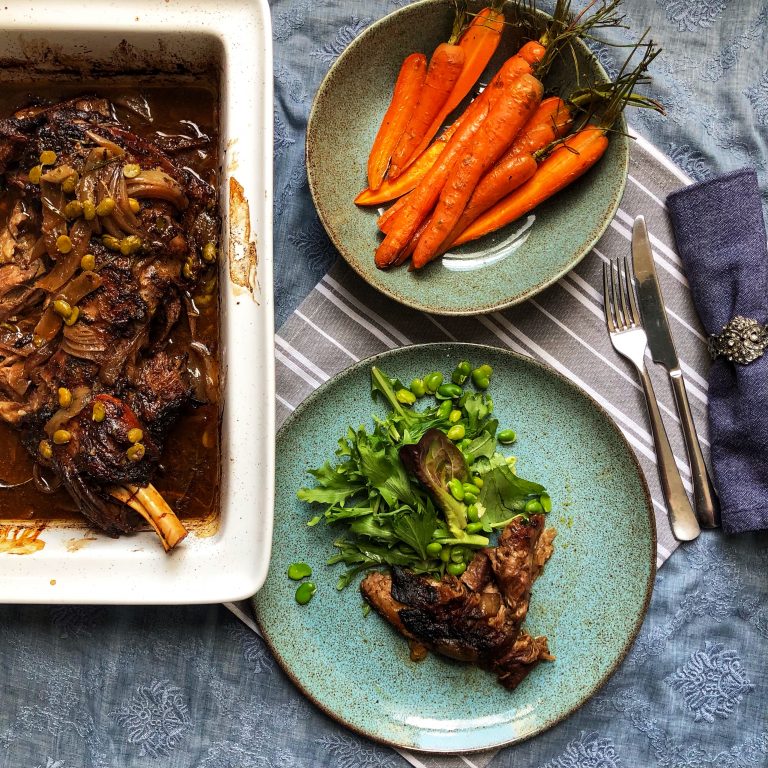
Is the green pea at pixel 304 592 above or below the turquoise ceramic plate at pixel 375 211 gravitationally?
below

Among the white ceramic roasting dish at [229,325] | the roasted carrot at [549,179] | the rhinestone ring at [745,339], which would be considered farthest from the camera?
the rhinestone ring at [745,339]

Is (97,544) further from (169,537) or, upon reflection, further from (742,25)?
(742,25)

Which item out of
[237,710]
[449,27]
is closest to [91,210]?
[449,27]

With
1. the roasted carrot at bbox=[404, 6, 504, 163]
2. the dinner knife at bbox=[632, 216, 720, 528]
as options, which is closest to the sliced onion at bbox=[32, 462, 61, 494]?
the roasted carrot at bbox=[404, 6, 504, 163]

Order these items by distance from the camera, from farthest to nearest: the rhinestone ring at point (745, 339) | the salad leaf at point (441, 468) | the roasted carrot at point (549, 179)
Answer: the rhinestone ring at point (745, 339), the roasted carrot at point (549, 179), the salad leaf at point (441, 468)

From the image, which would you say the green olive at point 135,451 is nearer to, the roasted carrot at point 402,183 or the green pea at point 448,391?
the green pea at point 448,391

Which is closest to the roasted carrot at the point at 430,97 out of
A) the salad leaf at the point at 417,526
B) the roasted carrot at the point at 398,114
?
the roasted carrot at the point at 398,114
